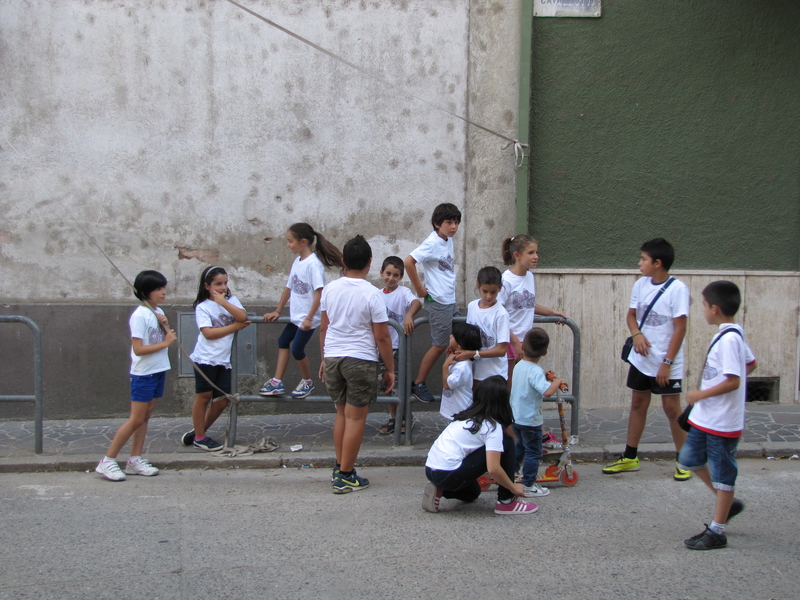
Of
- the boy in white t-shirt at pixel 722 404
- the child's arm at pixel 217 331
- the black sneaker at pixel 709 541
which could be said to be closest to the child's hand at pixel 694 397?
the boy in white t-shirt at pixel 722 404

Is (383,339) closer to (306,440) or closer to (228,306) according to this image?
(228,306)

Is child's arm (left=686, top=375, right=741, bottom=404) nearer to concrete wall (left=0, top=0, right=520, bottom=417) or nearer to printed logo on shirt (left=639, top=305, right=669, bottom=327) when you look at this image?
printed logo on shirt (left=639, top=305, right=669, bottom=327)

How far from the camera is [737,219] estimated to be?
7508mm

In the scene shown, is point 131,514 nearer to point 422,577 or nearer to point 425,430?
point 422,577

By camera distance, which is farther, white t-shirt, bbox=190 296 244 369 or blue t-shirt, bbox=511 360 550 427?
white t-shirt, bbox=190 296 244 369

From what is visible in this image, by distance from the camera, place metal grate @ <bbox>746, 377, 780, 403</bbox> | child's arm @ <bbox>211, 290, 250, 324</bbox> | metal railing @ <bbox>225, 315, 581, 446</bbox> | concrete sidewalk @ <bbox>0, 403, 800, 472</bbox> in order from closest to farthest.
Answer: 1. child's arm @ <bbox>211, 290, 250, 324</bbox>
2. concrete sidewalk @ <bbox>0, 403, 800, 472</bbox>
3. metal railing @ <bbox>225, 315, 581, 446</bbox>
4. metal grate @ <bbox>746, 377, 780, 403</bbox>

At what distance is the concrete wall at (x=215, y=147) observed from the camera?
22.4 ft

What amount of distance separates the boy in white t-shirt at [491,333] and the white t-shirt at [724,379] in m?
1.45

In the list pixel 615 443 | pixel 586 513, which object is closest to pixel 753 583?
pixel 586 513

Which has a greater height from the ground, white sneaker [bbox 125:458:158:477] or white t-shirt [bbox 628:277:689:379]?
white t-shirt [bbox 628:277:689:379]

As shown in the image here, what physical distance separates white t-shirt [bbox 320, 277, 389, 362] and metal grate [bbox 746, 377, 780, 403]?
4742 mm

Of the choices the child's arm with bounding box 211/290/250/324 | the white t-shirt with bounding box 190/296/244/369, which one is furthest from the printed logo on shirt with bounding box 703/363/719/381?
the white t-shirt with bounding box 190/296/244/369

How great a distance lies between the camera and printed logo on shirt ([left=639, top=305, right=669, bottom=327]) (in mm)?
5074

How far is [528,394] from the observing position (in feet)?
15.5
